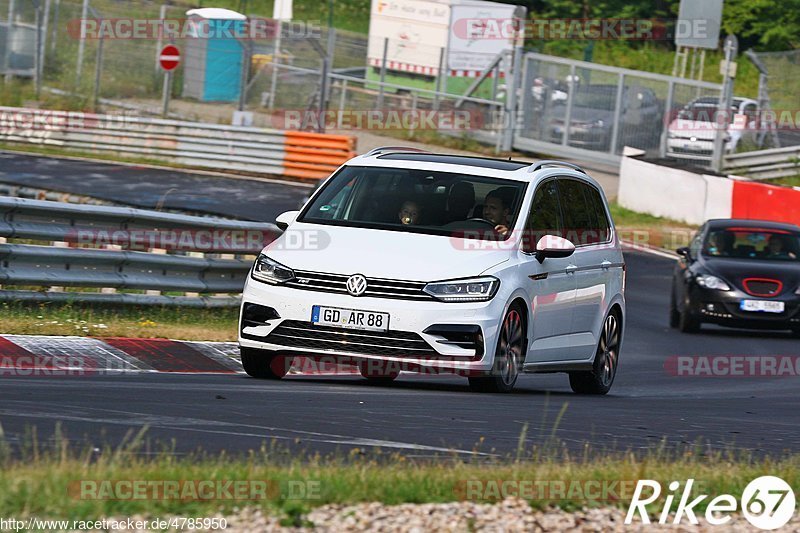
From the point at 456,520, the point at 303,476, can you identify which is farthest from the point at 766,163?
the point at 456,520

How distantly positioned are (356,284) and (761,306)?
10368mm

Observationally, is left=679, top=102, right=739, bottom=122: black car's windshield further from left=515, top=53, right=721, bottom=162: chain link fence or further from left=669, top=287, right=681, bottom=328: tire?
left=669, top=287, right=681, bottom=328: tire

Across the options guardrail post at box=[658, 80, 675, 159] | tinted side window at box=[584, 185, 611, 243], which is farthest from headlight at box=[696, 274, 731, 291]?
guardrail post at box=[658, 80, 675, 159]

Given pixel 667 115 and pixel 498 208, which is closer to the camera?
pixel 498 208

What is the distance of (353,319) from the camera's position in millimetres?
10086

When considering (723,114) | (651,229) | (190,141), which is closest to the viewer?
(651,229)

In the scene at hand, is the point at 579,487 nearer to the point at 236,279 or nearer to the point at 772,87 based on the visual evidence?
the point at 236,279

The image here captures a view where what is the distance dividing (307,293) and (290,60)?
30397 mm

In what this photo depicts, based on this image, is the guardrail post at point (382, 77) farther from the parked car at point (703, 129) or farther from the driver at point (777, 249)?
the driver at point (777, 249)

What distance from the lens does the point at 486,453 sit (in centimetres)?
760

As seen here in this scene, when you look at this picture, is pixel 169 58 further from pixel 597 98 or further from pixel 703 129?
pixel 703 129

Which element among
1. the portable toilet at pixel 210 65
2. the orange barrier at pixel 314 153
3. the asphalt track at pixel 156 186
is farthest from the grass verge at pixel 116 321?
the portable toilet at pixel 210 65

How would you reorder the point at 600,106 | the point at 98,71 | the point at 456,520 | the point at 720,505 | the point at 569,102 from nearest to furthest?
the point at 456,520 < the point at 720,505 < the point at 600,106 < the point at 569,102 < the point at 98,71

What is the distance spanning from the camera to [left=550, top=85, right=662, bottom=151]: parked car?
35.5 meters
